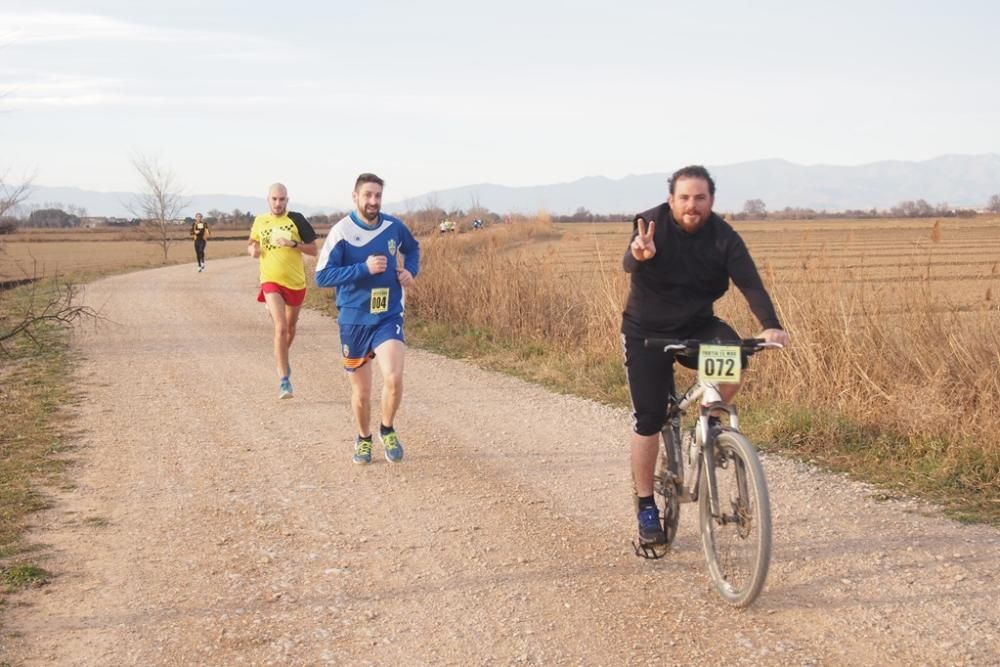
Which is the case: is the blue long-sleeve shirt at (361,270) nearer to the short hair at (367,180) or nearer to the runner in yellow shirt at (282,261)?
the short hair at (367,180)

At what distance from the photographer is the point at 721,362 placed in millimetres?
4426

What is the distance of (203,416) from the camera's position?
911 cm

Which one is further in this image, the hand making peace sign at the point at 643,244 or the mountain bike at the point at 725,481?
the hand making peace sign at the point at 643,244

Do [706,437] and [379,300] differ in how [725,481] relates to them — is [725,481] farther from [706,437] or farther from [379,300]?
[379,300]

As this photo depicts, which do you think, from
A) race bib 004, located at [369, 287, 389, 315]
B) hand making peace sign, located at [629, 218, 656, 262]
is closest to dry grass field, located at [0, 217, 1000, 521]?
hand making peace sign, located at [629, 218, 656, 262]

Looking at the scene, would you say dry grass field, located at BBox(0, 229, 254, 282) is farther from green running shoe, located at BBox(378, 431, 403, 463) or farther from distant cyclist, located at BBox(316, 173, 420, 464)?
green running shoe, located at BBox(378, 431, 403, 463)

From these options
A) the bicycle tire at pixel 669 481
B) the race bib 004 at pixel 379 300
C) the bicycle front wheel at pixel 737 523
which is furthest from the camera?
the race bib 004 at pixel 379 300

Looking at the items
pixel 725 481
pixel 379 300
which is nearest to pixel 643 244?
pixel 725 481

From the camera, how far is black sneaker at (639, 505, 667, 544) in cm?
496

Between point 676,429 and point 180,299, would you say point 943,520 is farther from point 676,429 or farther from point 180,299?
point 180,299

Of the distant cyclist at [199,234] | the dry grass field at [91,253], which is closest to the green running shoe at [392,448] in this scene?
the dry grass field at [91,253]

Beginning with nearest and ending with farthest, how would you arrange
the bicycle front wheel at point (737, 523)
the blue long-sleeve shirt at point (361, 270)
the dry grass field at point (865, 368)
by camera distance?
the bicycle front wheel at point (737, 523), the dry grass field at point (865, 368), the blue long-sleeve shirt at point (361, 270)

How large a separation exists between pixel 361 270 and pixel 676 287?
282cm

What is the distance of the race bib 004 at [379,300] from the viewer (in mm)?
7047
